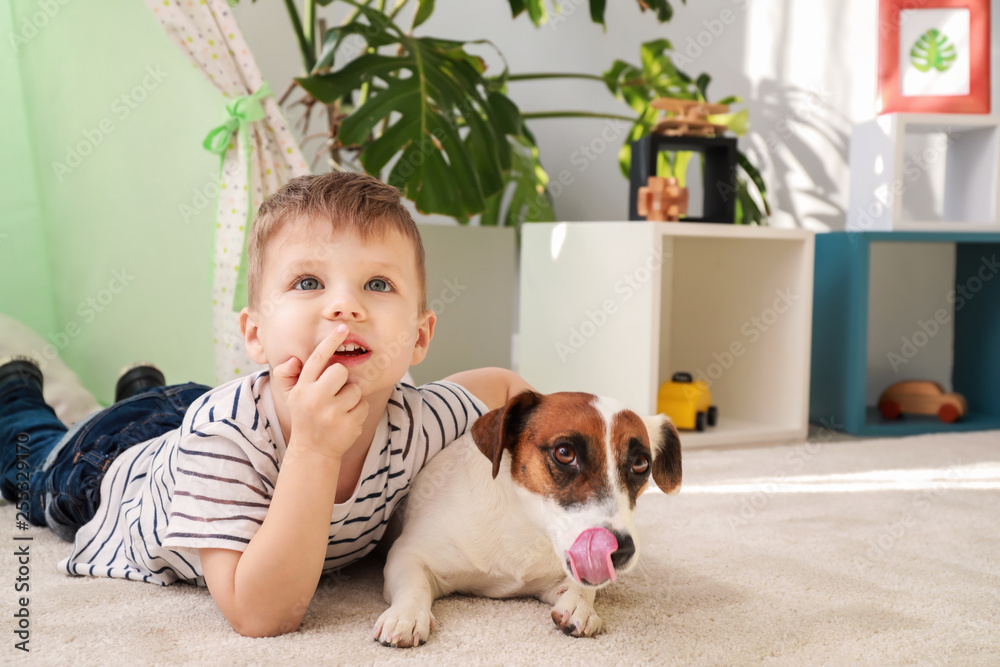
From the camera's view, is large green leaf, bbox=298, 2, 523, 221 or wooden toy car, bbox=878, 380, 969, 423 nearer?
large green leaf, bbox=298, 2, 523, 221

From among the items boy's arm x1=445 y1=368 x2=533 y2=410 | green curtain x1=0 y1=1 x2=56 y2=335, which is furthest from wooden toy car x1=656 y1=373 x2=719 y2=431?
green curtain x1=0 y1=1 x2=56 y2=335

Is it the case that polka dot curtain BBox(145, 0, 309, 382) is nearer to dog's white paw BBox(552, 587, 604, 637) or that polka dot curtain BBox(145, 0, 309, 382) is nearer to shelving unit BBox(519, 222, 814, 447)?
shelving unit BBox(519, 222, 814, 447)

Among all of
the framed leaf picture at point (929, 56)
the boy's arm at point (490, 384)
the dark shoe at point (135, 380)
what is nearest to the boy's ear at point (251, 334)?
the boy's arm at point (490, 384)

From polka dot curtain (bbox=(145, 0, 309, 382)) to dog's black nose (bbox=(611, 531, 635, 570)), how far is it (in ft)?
3.81

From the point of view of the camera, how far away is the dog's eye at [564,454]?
0.71m

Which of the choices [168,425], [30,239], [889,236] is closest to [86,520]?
[168,425]

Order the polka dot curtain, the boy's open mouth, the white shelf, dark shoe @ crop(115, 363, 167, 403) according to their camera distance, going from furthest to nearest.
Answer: the white shelf, the polka dot curtain, dark shoe @ crop(115, 363, 167, 403), the boy's open mouth

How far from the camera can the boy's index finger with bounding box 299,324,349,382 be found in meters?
0.71

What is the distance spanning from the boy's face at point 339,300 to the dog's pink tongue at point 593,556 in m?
0.24

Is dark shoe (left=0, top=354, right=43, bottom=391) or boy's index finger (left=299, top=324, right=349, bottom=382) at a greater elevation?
boy's index finger (left=299, top=324, right=349, bottom=382)

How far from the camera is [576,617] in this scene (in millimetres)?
757

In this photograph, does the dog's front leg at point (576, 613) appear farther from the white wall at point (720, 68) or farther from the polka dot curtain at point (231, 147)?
the white wall at point (720, 68)

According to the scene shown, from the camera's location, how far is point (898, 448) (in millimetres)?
1771

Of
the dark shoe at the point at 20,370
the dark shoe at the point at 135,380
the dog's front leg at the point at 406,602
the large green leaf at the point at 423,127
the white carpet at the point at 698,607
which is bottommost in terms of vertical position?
the white carpet at the point at 698,607
